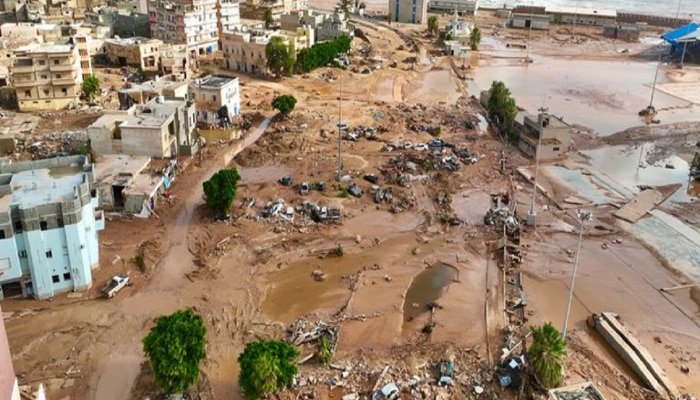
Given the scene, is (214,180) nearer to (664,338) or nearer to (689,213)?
(664,338)

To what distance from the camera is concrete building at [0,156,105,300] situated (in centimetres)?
2577

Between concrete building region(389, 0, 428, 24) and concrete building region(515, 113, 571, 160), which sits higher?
concrete building region(389, 0, 428, 24)

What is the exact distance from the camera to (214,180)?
1384 inches

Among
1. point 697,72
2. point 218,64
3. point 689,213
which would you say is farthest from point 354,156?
point 697,72

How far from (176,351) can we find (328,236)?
15188 mm

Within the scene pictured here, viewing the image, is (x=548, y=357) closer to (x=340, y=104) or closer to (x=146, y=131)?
(x=146, y=131)

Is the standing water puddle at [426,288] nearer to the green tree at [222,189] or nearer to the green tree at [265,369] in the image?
the green tree at [265,369]

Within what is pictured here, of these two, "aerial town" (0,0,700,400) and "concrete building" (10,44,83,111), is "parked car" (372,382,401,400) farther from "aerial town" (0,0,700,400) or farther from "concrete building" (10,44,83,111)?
"concrete building" (10,44,83,111)

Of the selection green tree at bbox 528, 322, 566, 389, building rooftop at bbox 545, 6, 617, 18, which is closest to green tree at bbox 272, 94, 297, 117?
green tree at bbox 528, 322, 566, 389

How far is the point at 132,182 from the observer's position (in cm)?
3738

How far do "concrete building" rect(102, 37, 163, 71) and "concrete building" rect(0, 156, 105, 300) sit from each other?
4335cm

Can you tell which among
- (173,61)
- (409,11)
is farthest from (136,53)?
(409,11)

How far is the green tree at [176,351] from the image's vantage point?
20641 millimetres

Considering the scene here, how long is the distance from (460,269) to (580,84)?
180ft
